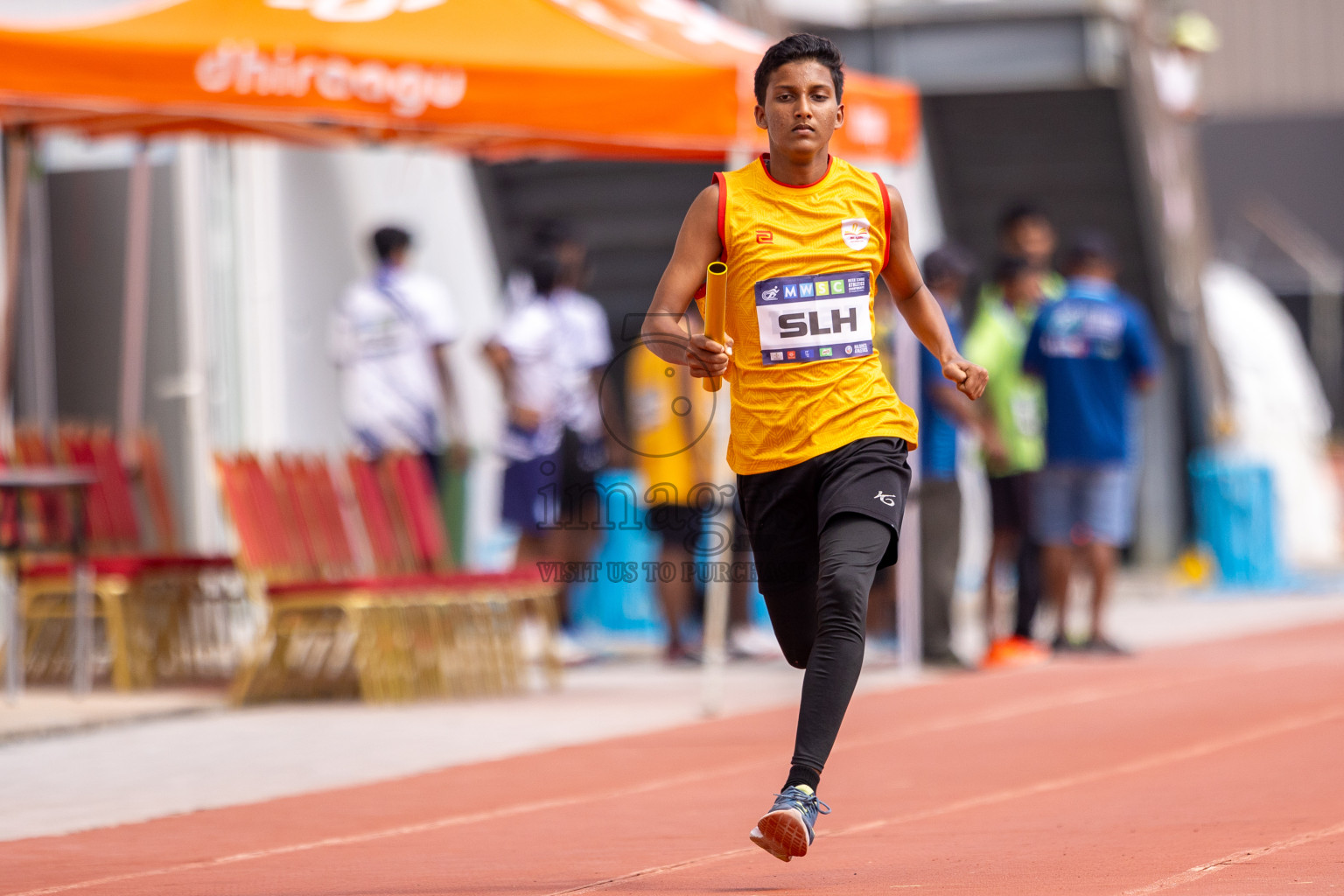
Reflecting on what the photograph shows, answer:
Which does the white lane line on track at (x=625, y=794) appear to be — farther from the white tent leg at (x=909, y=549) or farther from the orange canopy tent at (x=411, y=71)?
the orange canopy tent at (x=411, y=71)

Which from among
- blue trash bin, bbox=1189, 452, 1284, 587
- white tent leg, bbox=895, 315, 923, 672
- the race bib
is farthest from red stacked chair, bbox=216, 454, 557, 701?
blue trash bin, bbox=1189, 452, 1284, 587

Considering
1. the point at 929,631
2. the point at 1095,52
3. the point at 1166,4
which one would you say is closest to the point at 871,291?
the point at 929,631

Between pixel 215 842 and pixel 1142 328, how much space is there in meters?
6.57

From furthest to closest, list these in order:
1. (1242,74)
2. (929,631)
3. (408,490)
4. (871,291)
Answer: (1242,74) < (929,631) < (408,490) < (871,291)

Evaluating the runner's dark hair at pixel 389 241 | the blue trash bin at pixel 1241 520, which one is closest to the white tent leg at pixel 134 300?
the runner's dark hair at pixel 389 241

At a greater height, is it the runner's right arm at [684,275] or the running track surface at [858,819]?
the runner's right arm at [684,275]

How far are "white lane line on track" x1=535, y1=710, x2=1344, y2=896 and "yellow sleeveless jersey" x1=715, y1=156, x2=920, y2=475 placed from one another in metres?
1.01

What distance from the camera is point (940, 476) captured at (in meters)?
10.6

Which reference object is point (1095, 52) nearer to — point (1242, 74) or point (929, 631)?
point (929, 631)

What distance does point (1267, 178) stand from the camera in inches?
1200

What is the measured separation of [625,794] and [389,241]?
5011mm

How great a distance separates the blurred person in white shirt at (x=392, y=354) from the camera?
11.0 m

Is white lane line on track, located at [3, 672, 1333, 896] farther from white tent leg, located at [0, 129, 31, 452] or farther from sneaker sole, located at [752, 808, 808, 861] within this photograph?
white tent leg, located at [0, 129, 31, 452]

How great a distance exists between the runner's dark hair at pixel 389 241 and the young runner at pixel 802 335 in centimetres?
589
